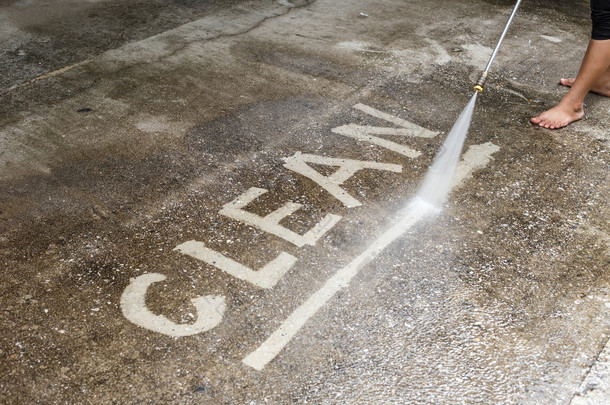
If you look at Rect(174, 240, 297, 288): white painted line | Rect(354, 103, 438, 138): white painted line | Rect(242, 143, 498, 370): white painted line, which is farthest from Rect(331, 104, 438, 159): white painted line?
Rect(174, 240, 297, 288): white painted line

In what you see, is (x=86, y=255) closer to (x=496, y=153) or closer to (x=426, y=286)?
(x=426, y=286)

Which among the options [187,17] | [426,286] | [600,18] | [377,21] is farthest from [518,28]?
[426,286]

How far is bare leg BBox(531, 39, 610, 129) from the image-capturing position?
3.72 meters

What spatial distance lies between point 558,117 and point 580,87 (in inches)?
10.0

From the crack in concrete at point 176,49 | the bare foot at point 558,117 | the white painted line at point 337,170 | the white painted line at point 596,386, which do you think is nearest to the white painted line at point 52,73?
the crack in concrete at point 176,49

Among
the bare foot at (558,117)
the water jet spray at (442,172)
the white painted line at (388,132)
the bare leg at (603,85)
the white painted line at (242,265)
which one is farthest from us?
the bare leg at (603,85)

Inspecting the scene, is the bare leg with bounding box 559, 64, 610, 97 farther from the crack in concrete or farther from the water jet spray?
the crack in concrete

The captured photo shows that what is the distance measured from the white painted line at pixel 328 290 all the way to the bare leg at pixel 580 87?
0.96 metres

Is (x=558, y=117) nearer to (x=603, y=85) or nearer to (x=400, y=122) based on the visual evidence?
(x=603, y=85)

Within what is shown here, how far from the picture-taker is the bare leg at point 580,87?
12.2 ft

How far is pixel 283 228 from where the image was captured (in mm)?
2756

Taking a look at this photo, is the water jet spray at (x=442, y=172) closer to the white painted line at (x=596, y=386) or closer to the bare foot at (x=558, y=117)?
the bare foot at (x=558, y=117)

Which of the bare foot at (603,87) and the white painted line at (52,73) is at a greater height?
the bare foot at (603,87)

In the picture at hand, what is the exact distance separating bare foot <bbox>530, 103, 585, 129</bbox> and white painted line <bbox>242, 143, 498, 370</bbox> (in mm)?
907
